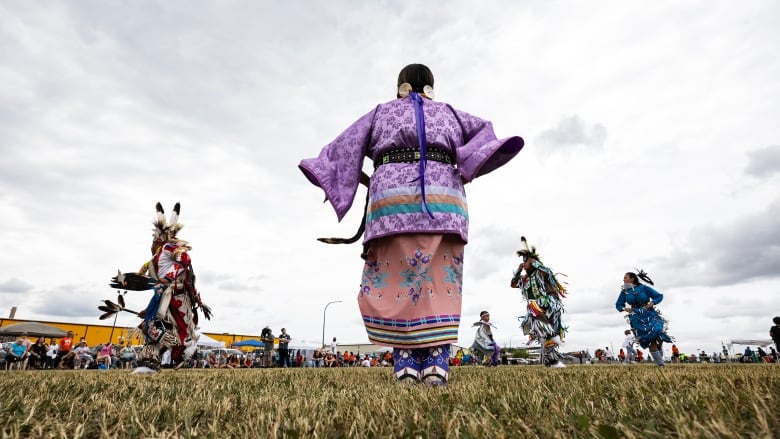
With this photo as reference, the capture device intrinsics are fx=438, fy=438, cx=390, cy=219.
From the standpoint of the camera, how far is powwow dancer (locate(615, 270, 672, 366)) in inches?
365

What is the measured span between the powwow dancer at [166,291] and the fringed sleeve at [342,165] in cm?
338

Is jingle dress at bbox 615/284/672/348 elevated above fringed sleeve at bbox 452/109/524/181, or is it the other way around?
fringed sleeve at bbox 452/109/524/181

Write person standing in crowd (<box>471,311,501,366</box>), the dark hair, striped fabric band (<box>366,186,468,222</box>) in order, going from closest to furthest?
striped fabric band (<box>366,186,468,222</box>), the dark hair, person standing in crowd (<box>471,311,501,366</box>)

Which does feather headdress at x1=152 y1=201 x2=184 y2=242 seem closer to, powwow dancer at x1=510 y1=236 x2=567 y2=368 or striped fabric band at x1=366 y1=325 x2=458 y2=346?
striped fabric band at x1=366 y1=325 x2=458 y2=346

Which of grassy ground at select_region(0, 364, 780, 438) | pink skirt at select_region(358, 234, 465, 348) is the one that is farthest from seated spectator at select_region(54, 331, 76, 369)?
grassy ground at select_region(0, 364, 780, 438)

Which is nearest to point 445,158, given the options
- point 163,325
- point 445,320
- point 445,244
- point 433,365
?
point 445,244

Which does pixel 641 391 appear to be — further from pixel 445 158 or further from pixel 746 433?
pixel 445 158

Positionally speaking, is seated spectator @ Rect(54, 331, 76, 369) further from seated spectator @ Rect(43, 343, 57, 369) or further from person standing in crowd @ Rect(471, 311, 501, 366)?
person standing in crowd @ Rect(471, 311, 501, 366)

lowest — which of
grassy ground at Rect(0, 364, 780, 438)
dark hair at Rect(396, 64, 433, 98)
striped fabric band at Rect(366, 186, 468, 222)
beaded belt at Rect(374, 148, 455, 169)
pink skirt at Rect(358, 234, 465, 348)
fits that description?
grassy ground at Rect(0, 364, 780, 438)

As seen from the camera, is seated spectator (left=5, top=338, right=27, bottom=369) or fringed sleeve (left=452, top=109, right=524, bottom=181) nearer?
fringed sleeve (left=452, top=109, right=524, bottom=181)

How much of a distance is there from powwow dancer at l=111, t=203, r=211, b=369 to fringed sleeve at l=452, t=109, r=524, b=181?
447 cm

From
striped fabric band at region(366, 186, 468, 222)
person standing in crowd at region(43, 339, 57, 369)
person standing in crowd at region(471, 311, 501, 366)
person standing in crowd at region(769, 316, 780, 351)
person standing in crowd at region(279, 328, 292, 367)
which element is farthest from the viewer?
person standing in crowd at region(279, 328, 292, 367)

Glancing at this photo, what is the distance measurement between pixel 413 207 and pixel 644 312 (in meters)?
8.27

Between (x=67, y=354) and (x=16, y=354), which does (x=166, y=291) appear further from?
(x=67, y=354)
